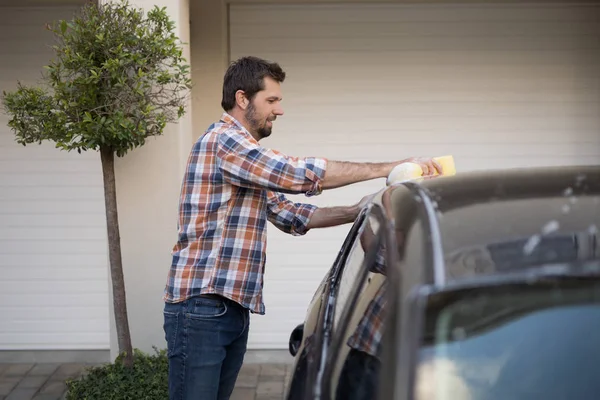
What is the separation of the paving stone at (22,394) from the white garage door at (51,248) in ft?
2.87

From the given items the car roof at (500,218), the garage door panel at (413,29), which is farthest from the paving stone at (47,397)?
the car roof at (500,218)

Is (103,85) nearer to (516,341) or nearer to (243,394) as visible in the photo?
(243,394)

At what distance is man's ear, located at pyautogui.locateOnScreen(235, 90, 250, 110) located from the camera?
3734mm

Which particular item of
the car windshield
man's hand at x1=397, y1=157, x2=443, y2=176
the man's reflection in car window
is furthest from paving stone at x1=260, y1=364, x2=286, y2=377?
the car windshield

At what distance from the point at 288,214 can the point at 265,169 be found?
22.1 inches

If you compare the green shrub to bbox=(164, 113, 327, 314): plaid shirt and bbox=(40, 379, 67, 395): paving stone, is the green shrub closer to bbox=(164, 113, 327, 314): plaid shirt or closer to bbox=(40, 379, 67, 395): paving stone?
bbox=(40, 379, 67, 395): paving stone

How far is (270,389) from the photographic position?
19.9 ft

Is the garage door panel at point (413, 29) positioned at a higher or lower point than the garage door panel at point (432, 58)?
higher

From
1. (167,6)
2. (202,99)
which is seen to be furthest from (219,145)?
(202,99)

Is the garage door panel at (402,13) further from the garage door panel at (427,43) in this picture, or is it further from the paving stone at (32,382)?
the paving stone at (32,382)

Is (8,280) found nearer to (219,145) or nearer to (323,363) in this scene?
(219,145)

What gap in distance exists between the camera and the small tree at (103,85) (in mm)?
4836

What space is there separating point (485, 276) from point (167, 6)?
406cm

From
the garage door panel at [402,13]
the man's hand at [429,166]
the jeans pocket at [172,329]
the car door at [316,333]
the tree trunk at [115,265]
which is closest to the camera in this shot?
the car door at [316,333]
